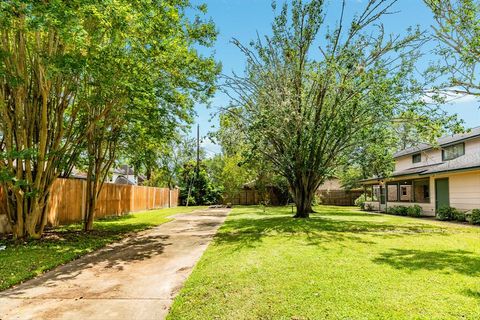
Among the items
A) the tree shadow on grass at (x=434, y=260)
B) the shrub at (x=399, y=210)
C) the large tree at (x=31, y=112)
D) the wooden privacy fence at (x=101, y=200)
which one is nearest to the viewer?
the tree shadow on grass at (x=434, y=260)

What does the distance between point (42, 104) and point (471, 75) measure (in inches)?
435

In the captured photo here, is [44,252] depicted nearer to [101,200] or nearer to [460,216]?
[101,200]

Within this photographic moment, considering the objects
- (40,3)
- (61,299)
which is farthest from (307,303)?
(40,3)

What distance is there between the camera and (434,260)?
6871mm

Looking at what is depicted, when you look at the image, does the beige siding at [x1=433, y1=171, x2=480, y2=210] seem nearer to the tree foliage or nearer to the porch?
the porch

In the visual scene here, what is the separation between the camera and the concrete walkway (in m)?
4.20

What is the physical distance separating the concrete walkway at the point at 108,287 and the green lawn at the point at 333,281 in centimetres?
37

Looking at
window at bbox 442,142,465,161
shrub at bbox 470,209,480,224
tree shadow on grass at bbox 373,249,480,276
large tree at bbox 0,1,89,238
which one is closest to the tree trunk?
shrub at bbox 470,209,480,224

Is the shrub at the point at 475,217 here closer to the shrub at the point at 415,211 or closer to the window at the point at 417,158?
the shrub at the point at 415,211

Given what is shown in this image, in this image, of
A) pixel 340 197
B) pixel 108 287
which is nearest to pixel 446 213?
pixel 108 287

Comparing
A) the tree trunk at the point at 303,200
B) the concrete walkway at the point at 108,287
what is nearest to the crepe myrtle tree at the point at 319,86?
the tree trunk at the point at 303,200

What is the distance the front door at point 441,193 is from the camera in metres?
18.3

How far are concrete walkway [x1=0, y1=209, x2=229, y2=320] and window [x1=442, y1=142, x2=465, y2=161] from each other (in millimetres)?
17491

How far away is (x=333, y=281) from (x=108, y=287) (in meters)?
3.50
